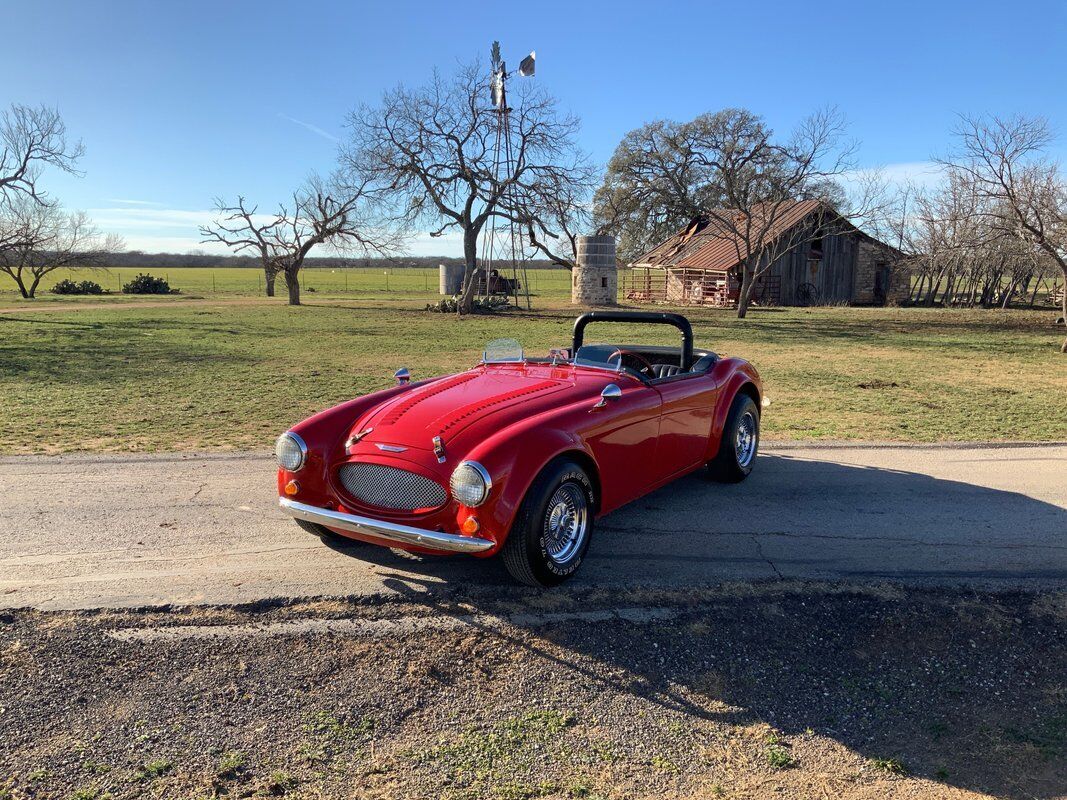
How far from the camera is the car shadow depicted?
3018 mm

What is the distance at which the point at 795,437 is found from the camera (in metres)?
8.16

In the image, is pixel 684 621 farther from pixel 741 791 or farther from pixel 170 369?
pixel 170 369

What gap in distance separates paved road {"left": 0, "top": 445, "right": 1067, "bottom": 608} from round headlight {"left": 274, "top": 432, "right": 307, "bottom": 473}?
0.59 m

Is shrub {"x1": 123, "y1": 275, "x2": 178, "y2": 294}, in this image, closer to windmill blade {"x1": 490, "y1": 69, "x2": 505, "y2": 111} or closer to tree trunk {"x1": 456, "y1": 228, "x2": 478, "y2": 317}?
tree trunk {"x1": 456, "y1": 228, "x2": 478, "y2": 317}

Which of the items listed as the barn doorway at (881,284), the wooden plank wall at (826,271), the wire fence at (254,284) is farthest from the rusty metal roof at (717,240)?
the wire fence at (254,284)

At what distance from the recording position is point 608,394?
4547 millimetres

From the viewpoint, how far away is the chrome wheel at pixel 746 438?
6.17 m

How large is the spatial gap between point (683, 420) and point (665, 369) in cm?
73

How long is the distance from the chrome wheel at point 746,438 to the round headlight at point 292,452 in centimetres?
341

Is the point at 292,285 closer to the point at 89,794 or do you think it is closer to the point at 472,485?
the point at 472,485

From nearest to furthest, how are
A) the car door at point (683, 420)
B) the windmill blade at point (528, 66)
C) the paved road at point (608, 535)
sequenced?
the paved road at point (608, 535) → the car door at point (683, 420) → the windmill blade at point (528, 66)

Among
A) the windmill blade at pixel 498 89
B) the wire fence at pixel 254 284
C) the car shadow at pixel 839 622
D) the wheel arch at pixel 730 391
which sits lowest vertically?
the car shadow at pixel 839 622

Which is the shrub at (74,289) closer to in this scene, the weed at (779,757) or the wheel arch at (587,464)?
the wheel arch at (587,464)

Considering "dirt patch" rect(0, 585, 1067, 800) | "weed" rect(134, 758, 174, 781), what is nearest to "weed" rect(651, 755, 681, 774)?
"dirt patch" rect(0, 585, 1067, 800)
